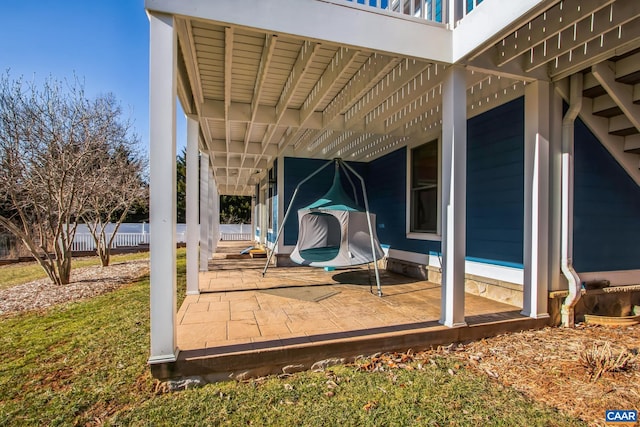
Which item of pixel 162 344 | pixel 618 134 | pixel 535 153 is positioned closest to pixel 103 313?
pixel 162 344

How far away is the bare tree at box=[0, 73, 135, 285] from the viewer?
6113 millimetres

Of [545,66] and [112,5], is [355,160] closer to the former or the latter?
[545,66]

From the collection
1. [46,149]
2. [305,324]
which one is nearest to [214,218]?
[46,149]

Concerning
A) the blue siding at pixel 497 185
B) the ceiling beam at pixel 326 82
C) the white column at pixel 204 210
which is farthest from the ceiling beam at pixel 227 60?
the blue siding at pixel 497 185

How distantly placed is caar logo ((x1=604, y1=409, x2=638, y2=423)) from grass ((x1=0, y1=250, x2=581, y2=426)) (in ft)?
0.78

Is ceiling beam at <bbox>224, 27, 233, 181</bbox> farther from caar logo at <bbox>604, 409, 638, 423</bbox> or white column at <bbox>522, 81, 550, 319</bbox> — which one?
caar logo at <bbox>604, 409, 638, 423</bbox>

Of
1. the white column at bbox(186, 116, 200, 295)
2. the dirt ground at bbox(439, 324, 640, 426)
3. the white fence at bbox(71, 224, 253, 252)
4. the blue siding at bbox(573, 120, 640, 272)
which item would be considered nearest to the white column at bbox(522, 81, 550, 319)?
the dirt ground at bbox(439, 324, 640, 426)

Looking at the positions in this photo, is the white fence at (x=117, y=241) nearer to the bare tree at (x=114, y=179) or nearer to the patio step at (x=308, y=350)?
the bare tree at (x=114, y=179)

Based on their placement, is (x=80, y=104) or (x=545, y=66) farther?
(x=80, y=104)

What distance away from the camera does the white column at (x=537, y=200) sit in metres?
3.36

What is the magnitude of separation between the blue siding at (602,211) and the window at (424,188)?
2.06 m

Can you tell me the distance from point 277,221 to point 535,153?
5697 millimetres

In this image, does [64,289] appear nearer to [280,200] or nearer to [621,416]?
[280,200]

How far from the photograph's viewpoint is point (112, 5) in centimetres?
498
